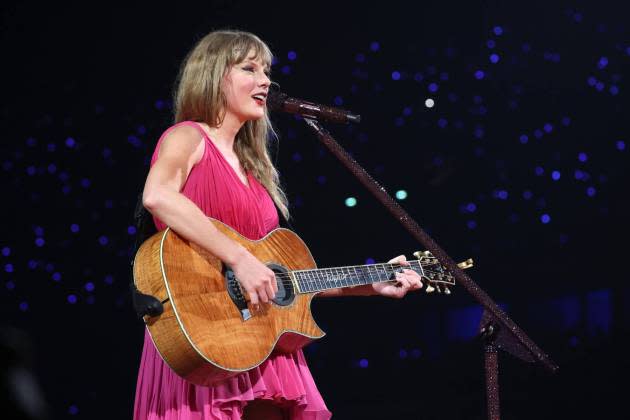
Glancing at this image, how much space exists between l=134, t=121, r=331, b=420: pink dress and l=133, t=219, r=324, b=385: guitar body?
82 millimetres

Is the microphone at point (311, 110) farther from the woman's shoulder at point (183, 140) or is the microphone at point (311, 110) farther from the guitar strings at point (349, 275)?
the guitar strings at point (349, 275)

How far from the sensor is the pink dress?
1798 millimetres

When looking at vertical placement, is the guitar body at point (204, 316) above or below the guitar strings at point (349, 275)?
below

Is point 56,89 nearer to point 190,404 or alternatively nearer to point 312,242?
point 312,242

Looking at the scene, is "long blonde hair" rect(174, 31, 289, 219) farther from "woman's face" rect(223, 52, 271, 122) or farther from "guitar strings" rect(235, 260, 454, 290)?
"guitar strings" rect(235, 260, 454, 290)

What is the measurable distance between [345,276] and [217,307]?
0.61 meters

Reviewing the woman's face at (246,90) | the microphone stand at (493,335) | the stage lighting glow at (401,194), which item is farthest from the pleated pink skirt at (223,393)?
the stage lighting glow at (401,194)

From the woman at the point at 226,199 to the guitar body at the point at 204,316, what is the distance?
5 centimetres

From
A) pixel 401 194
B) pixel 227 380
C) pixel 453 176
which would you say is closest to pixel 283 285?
pixel 227 380

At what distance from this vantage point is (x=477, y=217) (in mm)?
4652

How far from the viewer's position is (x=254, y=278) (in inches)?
71.2

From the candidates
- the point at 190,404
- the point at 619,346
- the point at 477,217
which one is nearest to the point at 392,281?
the point at 190,404

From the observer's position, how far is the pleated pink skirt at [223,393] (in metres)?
1.79

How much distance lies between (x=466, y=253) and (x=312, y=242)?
3.44 feet
